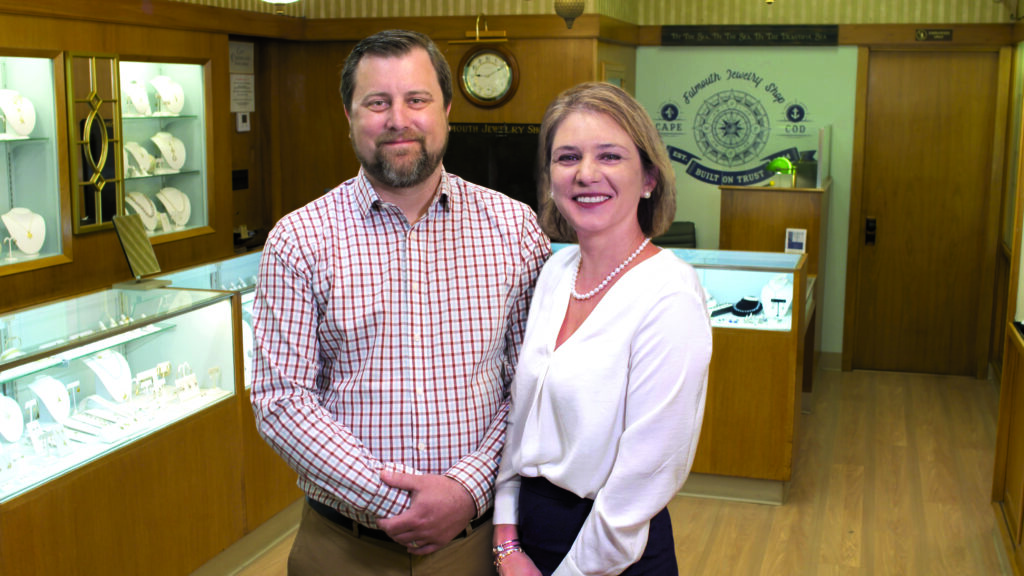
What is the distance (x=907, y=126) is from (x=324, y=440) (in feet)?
21.1

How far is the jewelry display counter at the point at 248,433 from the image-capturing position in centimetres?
398

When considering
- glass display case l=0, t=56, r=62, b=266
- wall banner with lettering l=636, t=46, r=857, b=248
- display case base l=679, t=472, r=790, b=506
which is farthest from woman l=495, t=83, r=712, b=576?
wall banner with lettering l=636, t=46, r=857, b=248

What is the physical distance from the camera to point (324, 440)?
1838 millimetres

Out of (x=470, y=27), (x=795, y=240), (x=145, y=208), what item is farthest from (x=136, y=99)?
(x=795, y=240)

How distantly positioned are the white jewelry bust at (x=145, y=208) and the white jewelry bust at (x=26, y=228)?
68 centimetres

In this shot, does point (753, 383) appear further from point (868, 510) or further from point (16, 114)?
point (16, 114)

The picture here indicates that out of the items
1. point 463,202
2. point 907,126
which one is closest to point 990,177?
point 907,126

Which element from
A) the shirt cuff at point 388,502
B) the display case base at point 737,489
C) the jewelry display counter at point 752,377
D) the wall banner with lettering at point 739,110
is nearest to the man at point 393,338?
the shirt cuff at point 388,502

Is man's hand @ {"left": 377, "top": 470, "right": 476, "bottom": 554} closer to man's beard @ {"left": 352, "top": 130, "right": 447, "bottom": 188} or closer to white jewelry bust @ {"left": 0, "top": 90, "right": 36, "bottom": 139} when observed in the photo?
man's beard @ {"left": 352, "top": 130, "right": 447, "bottom": 188}

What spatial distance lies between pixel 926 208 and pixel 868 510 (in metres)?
3.25

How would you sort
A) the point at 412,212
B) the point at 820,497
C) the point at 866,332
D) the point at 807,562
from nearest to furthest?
1. the point at 412,212
2. the point at 807,562
3. the point at 820,497
4. the point at 866,332

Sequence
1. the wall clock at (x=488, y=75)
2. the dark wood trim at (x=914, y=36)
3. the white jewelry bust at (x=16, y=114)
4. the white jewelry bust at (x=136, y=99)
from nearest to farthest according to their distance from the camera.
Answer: the white jewelry bust at (x=16, y=114) → the white jewelry bust at (x=136, y=99) → the wall clock at (x=488, y=75) → the dark wood trim at (x=914, y=36)

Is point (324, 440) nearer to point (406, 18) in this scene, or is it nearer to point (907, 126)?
point (406, 18)

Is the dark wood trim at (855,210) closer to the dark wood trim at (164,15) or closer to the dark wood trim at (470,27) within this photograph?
the dark wood trim at (470,27)
